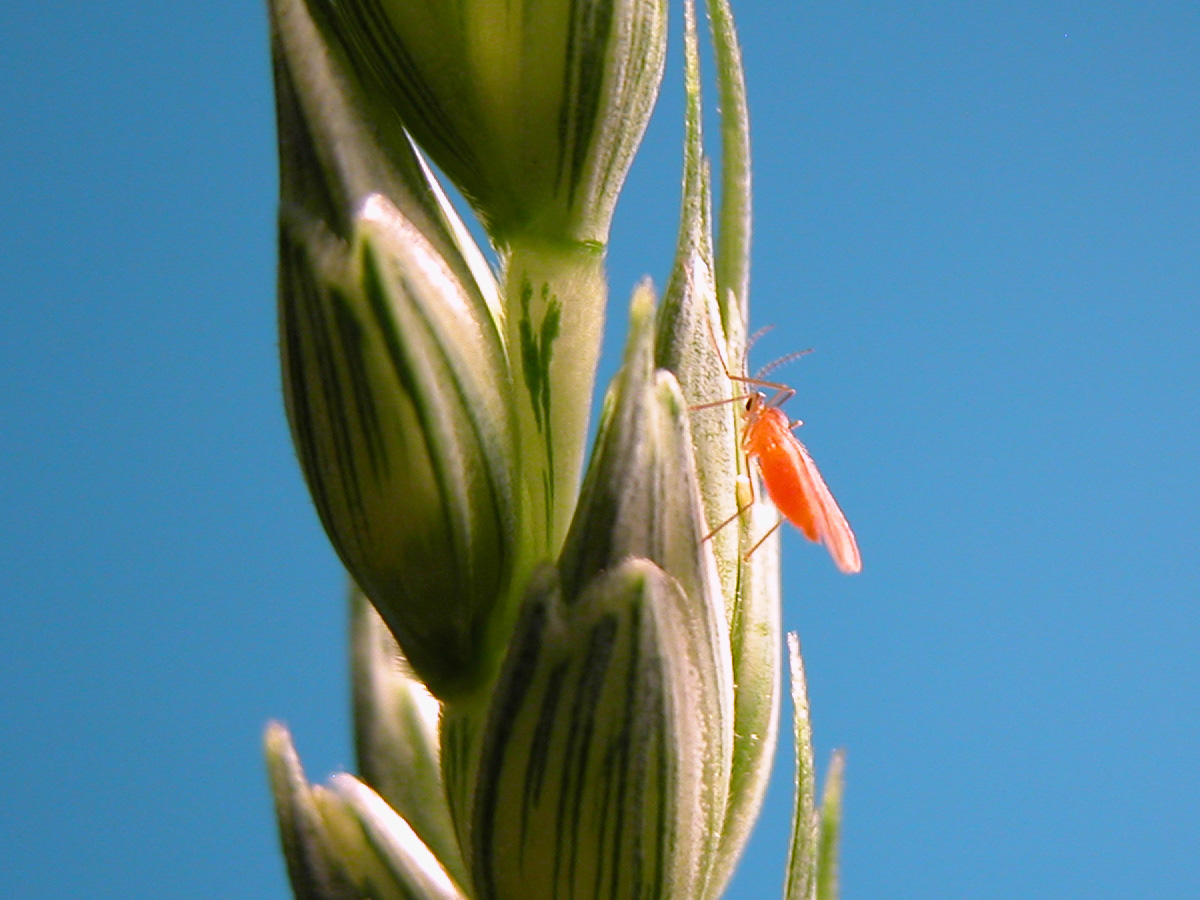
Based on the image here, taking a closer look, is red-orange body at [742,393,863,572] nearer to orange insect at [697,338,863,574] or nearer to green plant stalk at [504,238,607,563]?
orange insect at [697,338,863,574]

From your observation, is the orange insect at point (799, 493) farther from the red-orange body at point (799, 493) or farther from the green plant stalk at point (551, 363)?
the green plant stalk at point (551, 363)

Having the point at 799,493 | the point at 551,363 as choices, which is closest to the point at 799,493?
the point at 799,493

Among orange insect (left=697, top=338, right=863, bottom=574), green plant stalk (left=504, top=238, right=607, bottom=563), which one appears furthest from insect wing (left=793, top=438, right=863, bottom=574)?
green plant stalk (left=504, top=238, right=607, bottom=563)

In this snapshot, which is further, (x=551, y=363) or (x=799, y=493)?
(x=799, y=493)

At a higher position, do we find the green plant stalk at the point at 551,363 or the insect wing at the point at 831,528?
the green plant stalk at the point at 551,363

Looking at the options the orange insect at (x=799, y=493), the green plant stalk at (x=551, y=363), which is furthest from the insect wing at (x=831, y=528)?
the green plant stalk at (x=551, y=363)

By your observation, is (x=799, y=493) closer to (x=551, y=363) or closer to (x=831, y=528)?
(x=831, y=528)

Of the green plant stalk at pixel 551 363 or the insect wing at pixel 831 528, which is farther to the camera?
the insect wing at pixel 831 528
